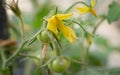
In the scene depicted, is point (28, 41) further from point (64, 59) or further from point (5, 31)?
point (5, 31)

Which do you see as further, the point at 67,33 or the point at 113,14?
the point at 113,14

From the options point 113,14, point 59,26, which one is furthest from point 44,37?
point 113,14

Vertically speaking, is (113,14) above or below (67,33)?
above

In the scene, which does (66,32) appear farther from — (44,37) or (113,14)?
(113,14)

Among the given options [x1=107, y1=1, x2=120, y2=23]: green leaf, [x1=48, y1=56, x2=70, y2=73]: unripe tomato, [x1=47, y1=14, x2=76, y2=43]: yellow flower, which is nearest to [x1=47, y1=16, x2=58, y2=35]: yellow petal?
[x1=47, y1=14, x2=76, y2=43]: yellow flower

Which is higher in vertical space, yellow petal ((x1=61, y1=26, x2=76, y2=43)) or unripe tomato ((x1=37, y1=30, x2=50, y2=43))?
unripe tomato ((x1=37, y1=30, x2=50, y2=43))

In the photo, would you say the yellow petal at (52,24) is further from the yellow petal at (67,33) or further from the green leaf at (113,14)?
the green leaf at (113,14)

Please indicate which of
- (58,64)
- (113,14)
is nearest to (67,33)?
(58,64)

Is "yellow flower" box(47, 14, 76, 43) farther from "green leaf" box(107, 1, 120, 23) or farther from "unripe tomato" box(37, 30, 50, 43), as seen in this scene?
"green leaf" box(107, 1, 120, 23)
